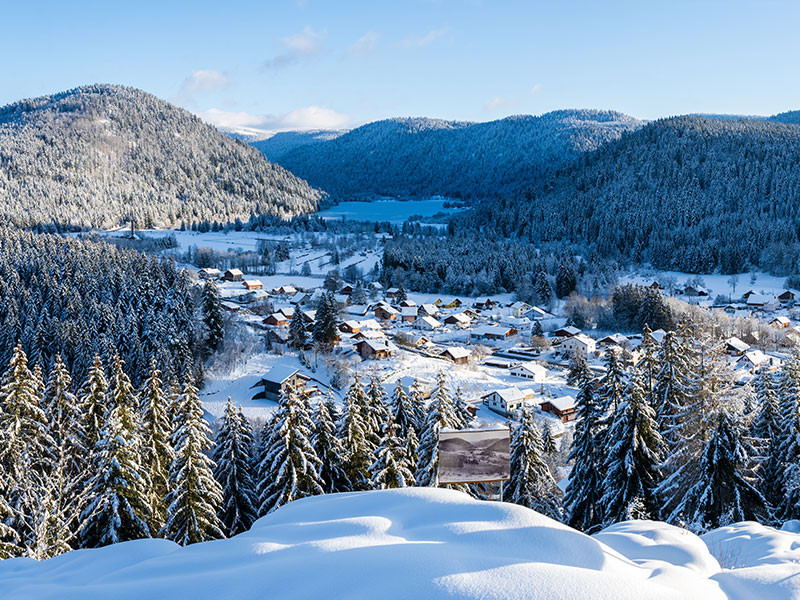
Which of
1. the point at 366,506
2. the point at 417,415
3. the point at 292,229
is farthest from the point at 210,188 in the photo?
the point at 366,506

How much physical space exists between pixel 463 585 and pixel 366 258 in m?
112

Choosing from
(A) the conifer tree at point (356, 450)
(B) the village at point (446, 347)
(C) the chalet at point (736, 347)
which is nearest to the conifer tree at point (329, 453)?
(A) the conifer tree at point (356, 450)

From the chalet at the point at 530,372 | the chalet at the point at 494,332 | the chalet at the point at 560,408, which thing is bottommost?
the chalet at the point at 560,408

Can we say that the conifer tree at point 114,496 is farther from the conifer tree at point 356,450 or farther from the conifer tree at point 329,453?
the conifer tree at point 356,450

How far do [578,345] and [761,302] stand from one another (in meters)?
37.4

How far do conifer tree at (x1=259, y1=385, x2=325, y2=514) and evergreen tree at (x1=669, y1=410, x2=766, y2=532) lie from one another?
34.7ft

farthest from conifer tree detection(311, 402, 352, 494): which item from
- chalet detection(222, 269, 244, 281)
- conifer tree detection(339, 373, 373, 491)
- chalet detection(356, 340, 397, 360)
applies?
chalet detection(222, 269, 244, 281)

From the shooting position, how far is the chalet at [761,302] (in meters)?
73.3

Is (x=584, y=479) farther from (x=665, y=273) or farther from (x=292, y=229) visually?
(x=292, y=229)

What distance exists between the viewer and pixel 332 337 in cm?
5225

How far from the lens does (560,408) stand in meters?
38.4

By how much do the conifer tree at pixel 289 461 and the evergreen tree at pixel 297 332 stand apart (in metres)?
35.8

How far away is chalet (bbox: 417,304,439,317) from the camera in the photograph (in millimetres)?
71688

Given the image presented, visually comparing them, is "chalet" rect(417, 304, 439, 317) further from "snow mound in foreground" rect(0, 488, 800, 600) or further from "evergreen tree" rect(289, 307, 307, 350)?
"snow mound in foreground" rect(0, 488, 800, 600)
